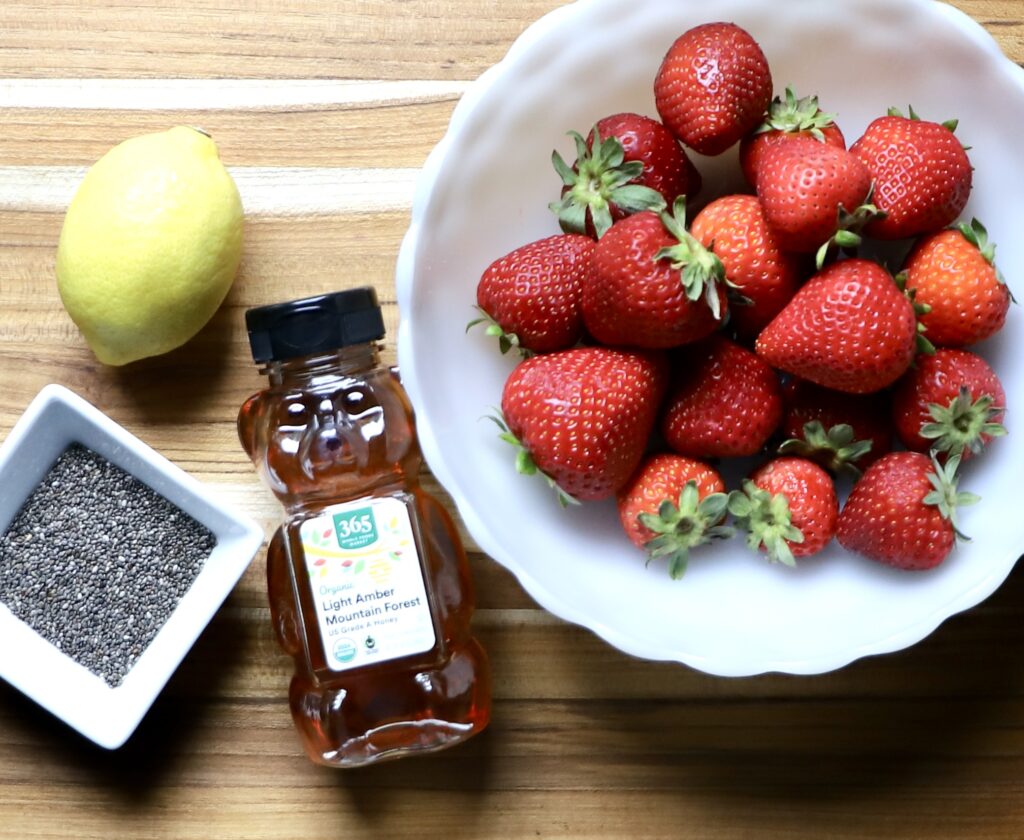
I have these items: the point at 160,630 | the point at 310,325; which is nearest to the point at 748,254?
the point at 310,325

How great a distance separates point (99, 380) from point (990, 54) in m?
0.87

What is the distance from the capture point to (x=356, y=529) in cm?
98

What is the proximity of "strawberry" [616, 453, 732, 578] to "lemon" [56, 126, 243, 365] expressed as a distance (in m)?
0.43

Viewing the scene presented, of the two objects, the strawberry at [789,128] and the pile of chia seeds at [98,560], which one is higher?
the strawberry at [789,128]

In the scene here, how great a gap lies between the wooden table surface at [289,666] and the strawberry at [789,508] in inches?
8.7

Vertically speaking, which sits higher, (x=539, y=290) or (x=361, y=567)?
(x=539, y=290)

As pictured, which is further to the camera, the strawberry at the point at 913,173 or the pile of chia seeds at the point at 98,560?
the pile of chia seeds at the point at 98,560

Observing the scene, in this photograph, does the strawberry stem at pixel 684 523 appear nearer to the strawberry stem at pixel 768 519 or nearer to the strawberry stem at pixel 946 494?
the strawberry stem at pixel 768 519

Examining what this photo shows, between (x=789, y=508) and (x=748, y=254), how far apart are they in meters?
0.22

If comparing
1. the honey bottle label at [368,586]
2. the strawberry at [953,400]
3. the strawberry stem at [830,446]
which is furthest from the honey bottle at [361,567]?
the strawberry at [953,400]

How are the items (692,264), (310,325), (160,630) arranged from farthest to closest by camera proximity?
1. (160,630)
2. (310,325)
3. (692,264)

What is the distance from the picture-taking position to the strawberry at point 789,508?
0.91 meters

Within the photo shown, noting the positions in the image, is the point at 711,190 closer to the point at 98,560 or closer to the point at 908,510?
the point at 908,510

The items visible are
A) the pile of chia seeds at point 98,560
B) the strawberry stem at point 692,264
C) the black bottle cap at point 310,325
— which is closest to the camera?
the strawberry stem at point 692,264
